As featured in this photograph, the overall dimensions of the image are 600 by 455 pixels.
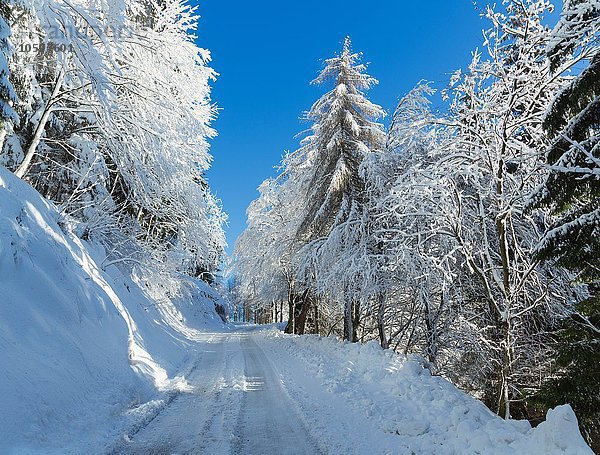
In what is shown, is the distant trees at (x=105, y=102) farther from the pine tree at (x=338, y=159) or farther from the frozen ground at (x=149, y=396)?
the pine tree at (x=338, y=159)

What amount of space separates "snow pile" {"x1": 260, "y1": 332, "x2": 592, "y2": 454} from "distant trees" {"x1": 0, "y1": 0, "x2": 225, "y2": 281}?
6.12 meters

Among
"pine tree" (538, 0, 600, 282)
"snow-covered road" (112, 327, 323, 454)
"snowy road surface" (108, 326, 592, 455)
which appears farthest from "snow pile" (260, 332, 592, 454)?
"pine tree" (538, 0, 600, 282)

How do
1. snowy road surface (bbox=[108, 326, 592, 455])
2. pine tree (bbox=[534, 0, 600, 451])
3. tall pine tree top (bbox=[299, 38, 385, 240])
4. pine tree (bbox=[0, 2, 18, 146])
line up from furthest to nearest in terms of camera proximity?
1. tall pine tree top (bbox=[299, 38, 385, 240])
2. pine tree (bbox=[0, 2, 18, 146])
3. pine tree (bbox=[534, 0, 600, 451])
4. snowy road surface (bbox=[108, 326, 592, 455])

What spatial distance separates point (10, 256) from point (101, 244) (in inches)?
265

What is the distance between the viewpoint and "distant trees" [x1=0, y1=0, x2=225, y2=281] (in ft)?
21.1

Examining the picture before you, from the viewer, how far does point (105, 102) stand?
6.44m

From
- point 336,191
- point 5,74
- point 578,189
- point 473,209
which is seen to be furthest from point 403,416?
point 336,191

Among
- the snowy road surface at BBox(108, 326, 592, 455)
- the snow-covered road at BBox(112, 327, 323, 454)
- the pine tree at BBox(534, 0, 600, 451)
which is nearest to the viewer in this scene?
the snowy road surface at BBox(108, 326, 592, 455)

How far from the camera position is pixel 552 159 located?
5832 mm

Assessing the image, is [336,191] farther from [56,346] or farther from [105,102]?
[56,346]

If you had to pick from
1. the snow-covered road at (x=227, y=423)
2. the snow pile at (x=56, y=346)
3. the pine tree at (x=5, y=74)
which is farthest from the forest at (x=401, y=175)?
the snow-covered road at (x=227, y=423)

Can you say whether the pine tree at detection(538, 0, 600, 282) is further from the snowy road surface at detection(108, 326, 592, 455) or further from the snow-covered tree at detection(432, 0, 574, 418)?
the snowy road surface at detection(108, 326, 592, 455)

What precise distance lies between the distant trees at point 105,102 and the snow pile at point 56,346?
1.50 meters

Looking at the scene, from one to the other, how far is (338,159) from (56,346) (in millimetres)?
10499
